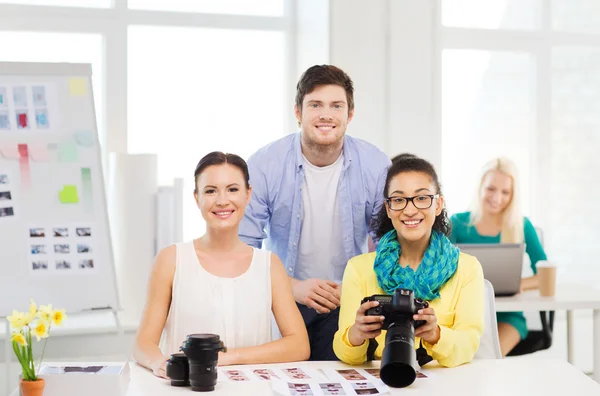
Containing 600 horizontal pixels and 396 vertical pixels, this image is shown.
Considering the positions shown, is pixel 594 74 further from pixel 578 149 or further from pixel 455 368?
pixel 455 368

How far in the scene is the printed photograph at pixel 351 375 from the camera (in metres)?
1.92

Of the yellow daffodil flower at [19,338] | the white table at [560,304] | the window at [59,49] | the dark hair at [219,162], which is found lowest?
the white table at [560,304]

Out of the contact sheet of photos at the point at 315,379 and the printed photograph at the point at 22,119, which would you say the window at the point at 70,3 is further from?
the contact sheet of photos at the point at 315,379

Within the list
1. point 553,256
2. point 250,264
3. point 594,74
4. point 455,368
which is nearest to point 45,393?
point 250,264

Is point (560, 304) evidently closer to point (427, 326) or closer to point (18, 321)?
point (427, 326)

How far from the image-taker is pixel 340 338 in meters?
2.06

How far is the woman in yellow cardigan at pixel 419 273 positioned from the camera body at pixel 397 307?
13cm

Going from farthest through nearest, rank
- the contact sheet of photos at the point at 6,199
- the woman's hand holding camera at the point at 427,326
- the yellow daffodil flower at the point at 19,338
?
the contact sheet of photos at the point at 6,199 < the woman's hand holding camera at the point at 427,326 < the yellow daffodil flower at the point at 19,338

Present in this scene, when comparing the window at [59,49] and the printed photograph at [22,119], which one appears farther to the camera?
the window at [59,49]

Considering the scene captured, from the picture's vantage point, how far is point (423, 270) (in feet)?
7.00

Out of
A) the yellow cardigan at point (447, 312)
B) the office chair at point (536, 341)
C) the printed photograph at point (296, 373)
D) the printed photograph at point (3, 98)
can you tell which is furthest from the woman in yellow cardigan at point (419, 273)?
the office chair at point (536, 341)

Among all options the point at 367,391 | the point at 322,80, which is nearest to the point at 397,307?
the point at 367,391

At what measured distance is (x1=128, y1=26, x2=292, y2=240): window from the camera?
14.4 feet

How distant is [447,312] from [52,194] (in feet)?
5.39
